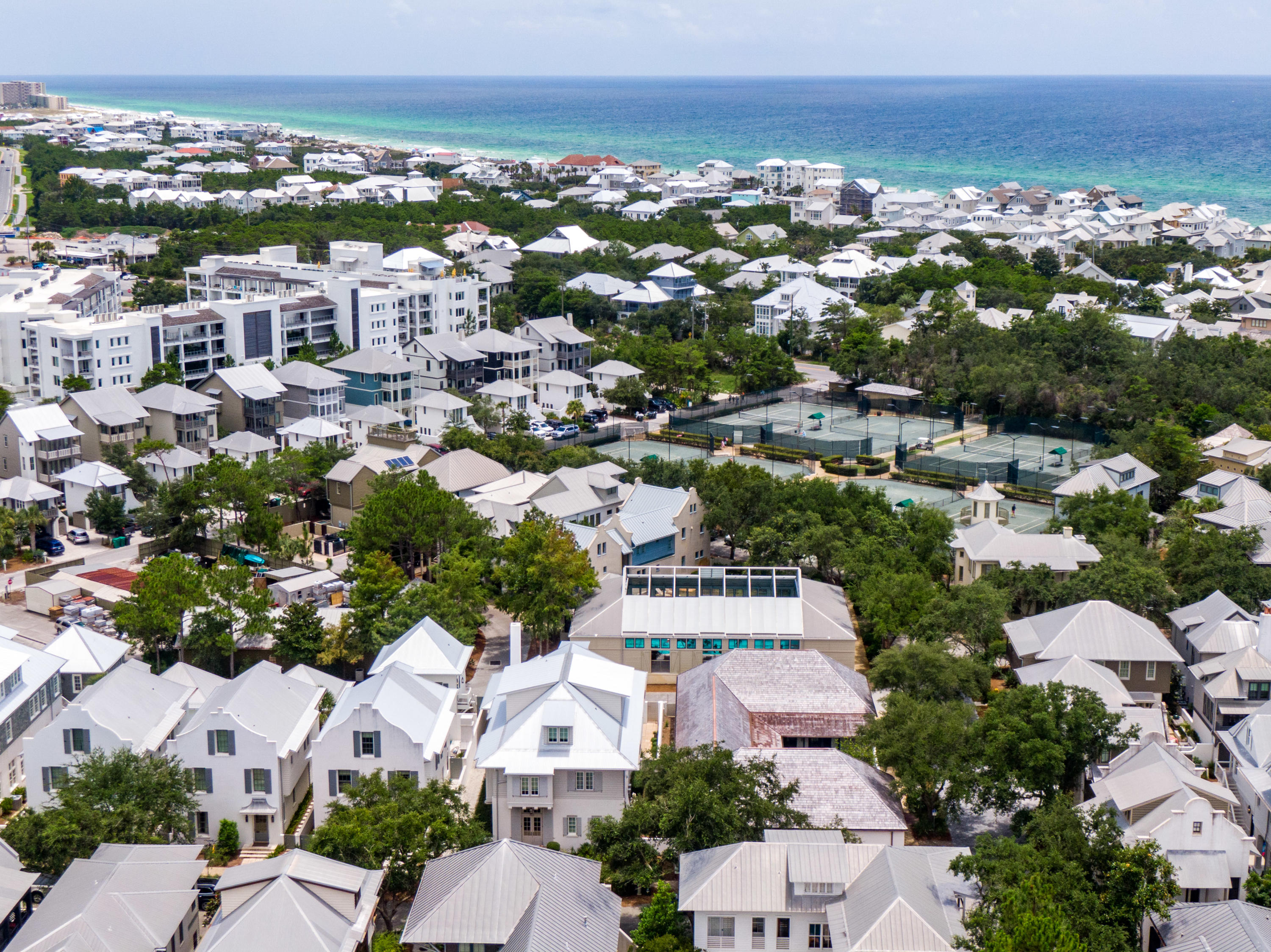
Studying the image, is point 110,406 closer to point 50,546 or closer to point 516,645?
point 50,546

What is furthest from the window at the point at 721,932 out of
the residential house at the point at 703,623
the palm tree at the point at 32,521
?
the palm tree at the point at 32,521

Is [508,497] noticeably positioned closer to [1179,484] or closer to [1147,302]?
[1179,484]

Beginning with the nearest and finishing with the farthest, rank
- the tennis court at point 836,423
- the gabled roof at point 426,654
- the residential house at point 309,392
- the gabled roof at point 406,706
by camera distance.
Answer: the gabled roof at point 406,706 → the gabled roof at point 426,654 → the residential house at point 309,392 → the tennis court at point 836,423

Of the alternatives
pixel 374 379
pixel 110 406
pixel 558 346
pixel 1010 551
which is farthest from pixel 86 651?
pixel 558 346

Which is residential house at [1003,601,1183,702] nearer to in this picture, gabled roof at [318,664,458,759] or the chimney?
the chimney

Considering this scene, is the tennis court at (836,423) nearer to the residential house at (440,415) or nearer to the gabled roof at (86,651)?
the residential house at (440,415)

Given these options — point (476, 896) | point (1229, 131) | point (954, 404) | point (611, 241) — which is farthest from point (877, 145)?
point (476, 896)
